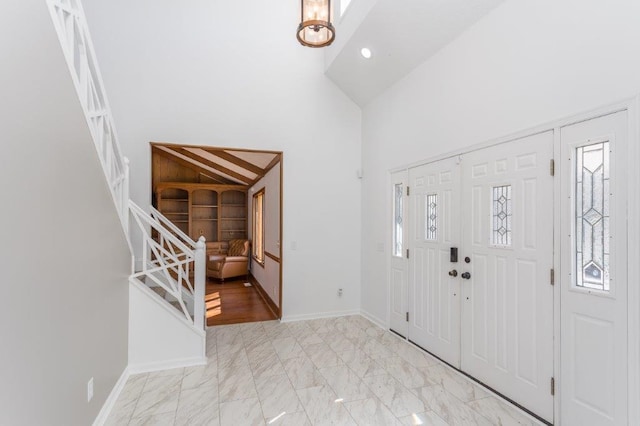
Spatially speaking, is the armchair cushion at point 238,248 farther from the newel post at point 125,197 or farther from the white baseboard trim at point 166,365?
the newel post at point 125,197

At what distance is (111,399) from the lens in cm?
258

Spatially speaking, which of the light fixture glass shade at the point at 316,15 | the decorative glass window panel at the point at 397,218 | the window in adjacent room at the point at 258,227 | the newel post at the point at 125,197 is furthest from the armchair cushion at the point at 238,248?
the light fixture glass shade at the point at 316,15

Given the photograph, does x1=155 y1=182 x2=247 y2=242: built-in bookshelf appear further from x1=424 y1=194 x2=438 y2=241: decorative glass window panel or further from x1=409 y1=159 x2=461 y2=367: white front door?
x1=424 y1=194 x2=438 y2=241: decorative glass window panel

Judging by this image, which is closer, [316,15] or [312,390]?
[316,15]

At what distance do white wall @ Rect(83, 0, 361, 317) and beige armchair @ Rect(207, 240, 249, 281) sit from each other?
3317 millimetres

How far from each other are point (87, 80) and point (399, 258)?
11.5 feet

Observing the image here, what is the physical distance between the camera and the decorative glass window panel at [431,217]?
3504mm

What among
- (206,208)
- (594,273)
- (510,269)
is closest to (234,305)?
(206,208)

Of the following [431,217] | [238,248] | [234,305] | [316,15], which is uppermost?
[316,15]

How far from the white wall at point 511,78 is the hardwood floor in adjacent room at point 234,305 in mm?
1971

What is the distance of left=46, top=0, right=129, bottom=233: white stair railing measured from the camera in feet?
6.20

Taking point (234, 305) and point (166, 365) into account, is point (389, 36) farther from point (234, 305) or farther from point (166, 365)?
point (234, 305)

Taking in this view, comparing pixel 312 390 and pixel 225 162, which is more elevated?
pixel 225 162

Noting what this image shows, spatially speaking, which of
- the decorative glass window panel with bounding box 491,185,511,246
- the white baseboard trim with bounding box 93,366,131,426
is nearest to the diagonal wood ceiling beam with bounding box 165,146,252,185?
the white baseboard trim with bounding box 93,366,131,426
